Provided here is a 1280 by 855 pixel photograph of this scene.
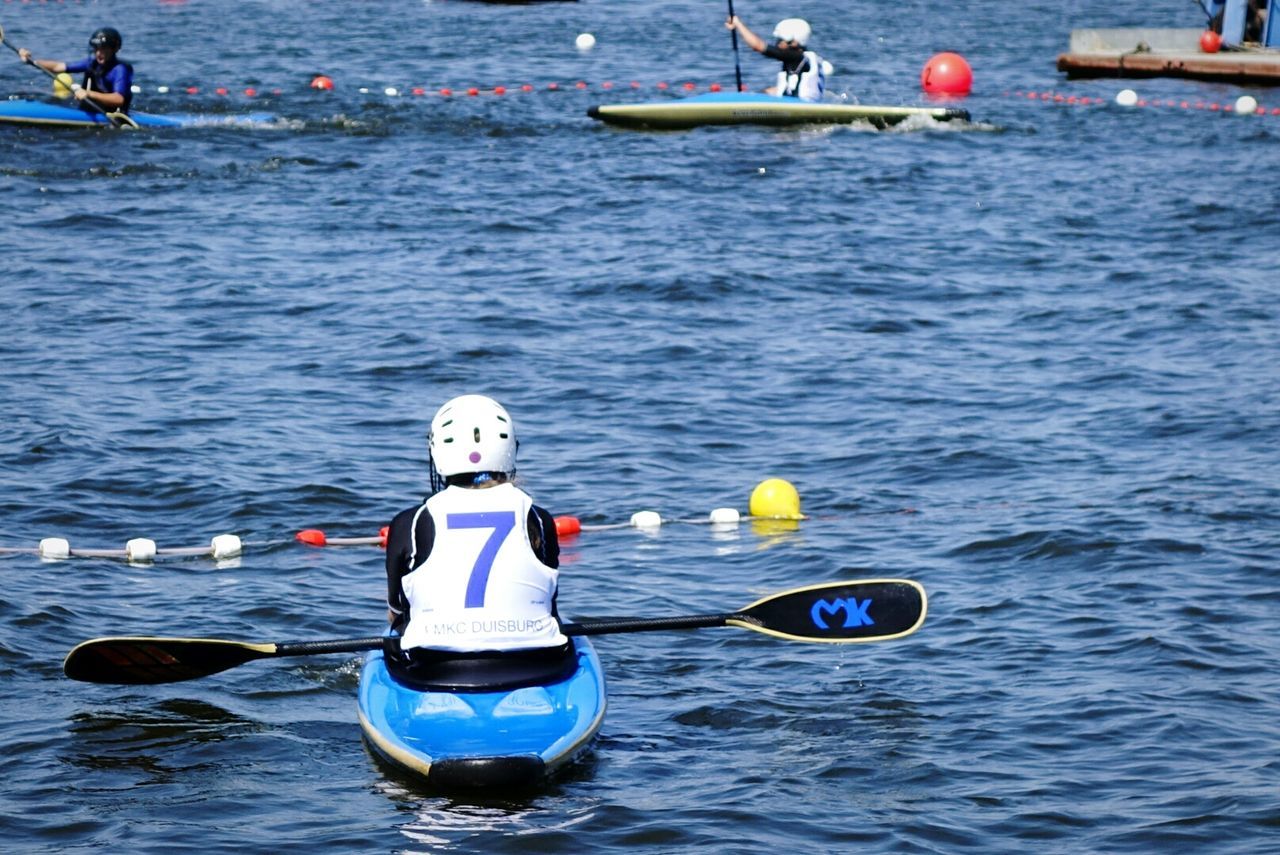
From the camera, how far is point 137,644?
756 cm

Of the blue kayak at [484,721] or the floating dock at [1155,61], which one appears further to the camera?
the floating dock at [1155,61]

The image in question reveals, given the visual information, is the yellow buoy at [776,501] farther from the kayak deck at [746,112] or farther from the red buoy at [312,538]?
the kayak deck at [746,112]

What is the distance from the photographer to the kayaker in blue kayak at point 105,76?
2250 cm

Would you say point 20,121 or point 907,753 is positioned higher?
point 20,121

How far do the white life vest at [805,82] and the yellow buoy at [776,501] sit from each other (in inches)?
575

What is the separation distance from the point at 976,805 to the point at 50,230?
14.3 metres

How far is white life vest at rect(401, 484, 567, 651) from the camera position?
22.7 ft

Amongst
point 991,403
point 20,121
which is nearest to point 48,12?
point 20,121

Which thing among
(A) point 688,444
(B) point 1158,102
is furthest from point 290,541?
(B) point 1158,102

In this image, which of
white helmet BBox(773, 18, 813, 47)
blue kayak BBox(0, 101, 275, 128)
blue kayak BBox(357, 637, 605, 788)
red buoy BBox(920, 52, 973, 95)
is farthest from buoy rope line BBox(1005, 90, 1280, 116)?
blue kayak BBox(357, 637, 605, 788)

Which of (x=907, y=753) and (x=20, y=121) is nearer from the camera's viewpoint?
(x=907, y=753)

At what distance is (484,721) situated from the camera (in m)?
6.89

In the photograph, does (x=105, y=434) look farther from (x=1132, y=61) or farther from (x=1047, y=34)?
(x=1047, y=34)

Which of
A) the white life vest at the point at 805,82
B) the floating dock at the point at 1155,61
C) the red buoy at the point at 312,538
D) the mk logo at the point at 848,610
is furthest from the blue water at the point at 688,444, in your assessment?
the floating dock at the point at 1155,61
